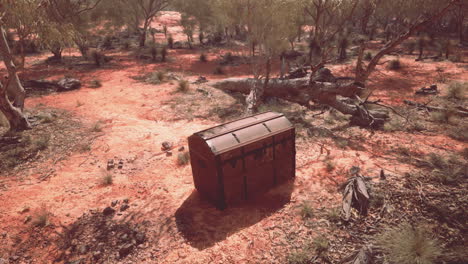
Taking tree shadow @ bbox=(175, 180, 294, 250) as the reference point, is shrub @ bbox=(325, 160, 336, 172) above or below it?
above

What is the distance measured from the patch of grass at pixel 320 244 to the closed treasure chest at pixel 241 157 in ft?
5.57

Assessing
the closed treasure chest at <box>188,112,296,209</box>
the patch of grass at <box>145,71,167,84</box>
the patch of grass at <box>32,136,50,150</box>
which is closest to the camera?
the closed treasure chest at <box>188,112,296,209</box>

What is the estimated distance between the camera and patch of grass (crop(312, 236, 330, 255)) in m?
4.56

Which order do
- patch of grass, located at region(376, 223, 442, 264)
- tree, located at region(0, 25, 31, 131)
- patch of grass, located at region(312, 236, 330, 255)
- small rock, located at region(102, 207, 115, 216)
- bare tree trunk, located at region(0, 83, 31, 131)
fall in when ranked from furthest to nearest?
bare tree trunk, located at region(0, 83, 31, 131) → tree, located at region(0, 25, 31, 131) → small rock, located at region(102, 207, 115, 216) → patch of grass, located at region(312, 236, 330, 255) → patch of grass, located at region(376, 223, 442, 264)

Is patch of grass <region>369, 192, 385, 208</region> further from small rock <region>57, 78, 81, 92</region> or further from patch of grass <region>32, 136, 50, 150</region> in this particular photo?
small rock <region>57, 78, 81, 92</region>

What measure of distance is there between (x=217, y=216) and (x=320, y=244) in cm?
209

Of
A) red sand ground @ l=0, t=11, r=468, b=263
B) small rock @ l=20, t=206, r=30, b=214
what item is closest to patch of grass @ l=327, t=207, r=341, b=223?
red sand ground @ l=0, t=11, r=468, b=263

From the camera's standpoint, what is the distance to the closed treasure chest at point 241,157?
5.26m

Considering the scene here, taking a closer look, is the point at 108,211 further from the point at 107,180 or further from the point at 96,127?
the point at 96,127

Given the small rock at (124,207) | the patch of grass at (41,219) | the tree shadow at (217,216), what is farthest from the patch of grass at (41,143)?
the tree shadow at (217,216)

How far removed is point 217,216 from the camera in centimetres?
557

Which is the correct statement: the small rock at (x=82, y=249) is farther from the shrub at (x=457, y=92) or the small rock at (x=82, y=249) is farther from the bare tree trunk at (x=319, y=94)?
the shrub at (x=457, y=92)

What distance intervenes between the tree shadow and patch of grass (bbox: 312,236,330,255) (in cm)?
114

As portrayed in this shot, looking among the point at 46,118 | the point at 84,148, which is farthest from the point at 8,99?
the point at 84,148
